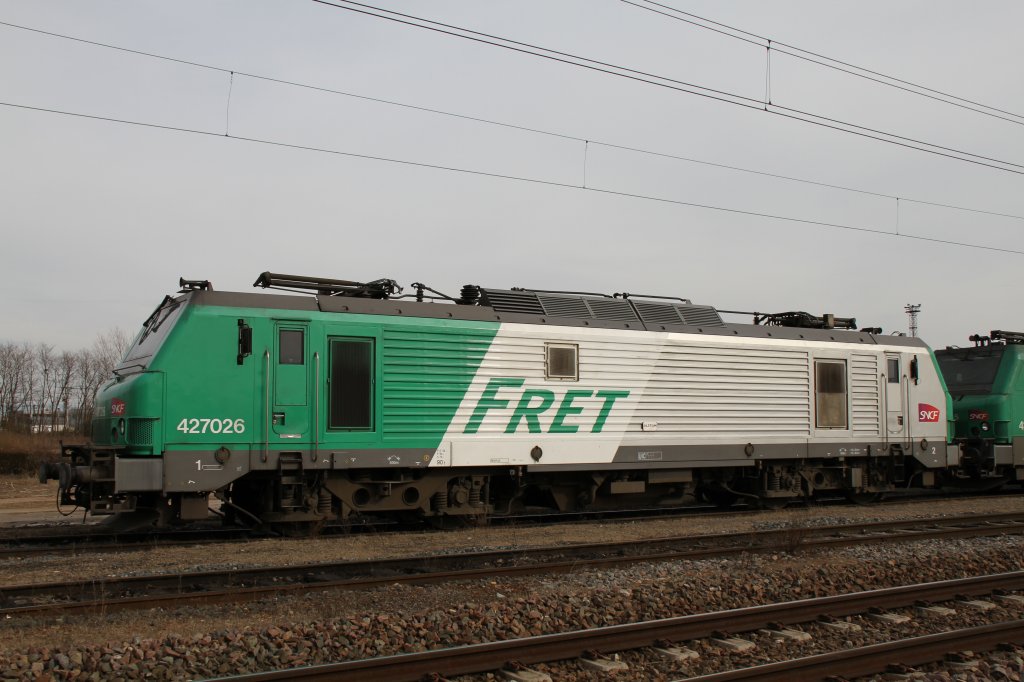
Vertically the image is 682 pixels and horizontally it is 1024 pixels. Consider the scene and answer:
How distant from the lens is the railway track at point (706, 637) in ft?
21.4

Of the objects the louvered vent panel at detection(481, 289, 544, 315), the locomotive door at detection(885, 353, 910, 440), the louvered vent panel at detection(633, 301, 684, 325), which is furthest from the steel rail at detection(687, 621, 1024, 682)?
the locomotive door at detection(885, 353, 910, 440)

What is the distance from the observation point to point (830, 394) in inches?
712

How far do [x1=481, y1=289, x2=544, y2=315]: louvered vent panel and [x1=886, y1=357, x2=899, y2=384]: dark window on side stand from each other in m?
8.46

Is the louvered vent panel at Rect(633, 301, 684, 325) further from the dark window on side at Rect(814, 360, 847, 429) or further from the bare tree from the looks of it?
the bare tree

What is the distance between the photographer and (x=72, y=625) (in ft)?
25.9

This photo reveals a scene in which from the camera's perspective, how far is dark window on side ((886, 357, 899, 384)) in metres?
19.0

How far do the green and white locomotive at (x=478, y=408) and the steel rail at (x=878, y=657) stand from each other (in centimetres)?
789

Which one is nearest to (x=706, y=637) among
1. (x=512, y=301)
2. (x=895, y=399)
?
(x=512, y=301)

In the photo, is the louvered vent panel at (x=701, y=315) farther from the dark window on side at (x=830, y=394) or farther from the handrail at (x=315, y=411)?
the handrail at (x=315, y=411)

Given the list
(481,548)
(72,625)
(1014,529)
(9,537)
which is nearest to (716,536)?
(481,548)

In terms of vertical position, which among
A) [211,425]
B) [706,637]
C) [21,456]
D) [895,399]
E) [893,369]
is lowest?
[21,456]

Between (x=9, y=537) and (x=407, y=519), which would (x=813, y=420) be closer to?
(x=407, y=519)

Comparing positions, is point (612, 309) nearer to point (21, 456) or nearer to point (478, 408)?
point (478, 408)

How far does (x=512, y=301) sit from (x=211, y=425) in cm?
552
